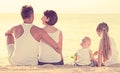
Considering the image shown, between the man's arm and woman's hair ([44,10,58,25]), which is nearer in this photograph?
the man's arm

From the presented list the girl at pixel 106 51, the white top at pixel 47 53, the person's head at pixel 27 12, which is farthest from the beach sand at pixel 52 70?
the girl at pixel 106 51

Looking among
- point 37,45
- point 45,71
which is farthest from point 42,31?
point 45,71

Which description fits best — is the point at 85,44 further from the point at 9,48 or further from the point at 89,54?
the point at 9,48

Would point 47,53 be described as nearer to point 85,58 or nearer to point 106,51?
point 85,58

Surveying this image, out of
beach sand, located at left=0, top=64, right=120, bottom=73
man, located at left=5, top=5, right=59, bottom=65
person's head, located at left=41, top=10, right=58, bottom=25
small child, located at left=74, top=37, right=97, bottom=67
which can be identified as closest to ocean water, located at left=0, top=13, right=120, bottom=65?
small child, located at left=74, top=37, right=97, bottom=67

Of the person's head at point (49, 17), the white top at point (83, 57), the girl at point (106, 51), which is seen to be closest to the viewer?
the person's head at point (49, 17)

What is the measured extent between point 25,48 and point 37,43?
184 millimetres

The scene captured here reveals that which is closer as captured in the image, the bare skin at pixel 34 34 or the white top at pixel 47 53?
the bare skin at pixel 34 34

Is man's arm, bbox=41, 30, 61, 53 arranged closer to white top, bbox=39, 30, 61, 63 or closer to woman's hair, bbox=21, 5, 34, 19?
white top, bbox=39, 30, 61, 63

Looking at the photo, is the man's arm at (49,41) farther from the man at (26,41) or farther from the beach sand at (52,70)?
the beach sand at (52,70)

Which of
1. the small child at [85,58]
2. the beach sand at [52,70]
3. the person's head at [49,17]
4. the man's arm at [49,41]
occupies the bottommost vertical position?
the beach sand at [52,70]

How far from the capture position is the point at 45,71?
490 cm

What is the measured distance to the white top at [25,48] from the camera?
5609mm

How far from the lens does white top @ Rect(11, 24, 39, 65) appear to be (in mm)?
5609
